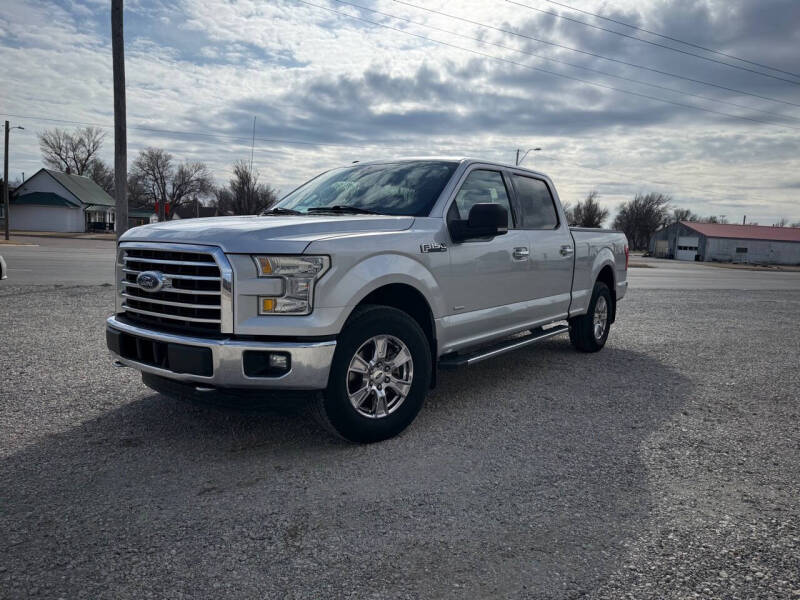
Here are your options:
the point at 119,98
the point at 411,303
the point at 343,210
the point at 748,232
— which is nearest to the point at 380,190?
the point at 343,210

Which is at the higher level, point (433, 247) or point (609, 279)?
point (433, 247)

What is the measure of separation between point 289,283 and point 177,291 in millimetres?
732

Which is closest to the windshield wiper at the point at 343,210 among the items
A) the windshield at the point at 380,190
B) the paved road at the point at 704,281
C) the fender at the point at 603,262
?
the windshield at the point at 380,190

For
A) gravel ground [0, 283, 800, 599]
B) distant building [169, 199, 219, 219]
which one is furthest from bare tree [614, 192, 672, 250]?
gravel ground [0, 283, 800, 599]

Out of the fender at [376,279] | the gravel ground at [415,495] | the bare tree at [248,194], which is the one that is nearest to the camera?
the gravel ground at [415,495]

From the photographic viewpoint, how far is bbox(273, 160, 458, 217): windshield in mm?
4707

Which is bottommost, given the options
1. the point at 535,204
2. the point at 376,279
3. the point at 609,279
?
the point at 609,279

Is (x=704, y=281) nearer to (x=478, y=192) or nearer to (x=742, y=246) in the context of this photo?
(x=478, y=192)

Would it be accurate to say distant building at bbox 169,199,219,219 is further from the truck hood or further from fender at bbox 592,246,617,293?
the truck hood

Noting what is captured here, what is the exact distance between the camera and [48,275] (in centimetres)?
1482

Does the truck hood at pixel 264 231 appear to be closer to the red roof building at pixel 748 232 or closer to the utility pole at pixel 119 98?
the utility pole at pixel 119 98

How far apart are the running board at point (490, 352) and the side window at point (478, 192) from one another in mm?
1078

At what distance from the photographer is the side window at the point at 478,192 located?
487 cm

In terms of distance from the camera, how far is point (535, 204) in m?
6.14
